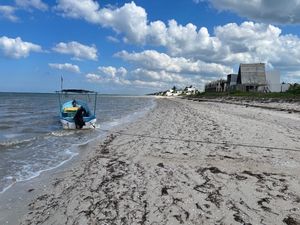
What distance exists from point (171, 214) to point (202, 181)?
1.96m

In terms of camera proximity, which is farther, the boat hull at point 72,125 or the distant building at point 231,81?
the distant building at point 231,81

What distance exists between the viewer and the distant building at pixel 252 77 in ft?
238

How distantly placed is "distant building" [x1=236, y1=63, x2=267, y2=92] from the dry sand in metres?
64.6

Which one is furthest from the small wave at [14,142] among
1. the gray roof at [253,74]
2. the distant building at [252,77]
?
the gray roof at [253,74]

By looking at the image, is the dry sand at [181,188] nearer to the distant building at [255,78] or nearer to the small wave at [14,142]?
the small wave at [14,142]

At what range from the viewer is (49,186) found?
805cm

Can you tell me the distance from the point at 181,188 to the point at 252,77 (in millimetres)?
71687

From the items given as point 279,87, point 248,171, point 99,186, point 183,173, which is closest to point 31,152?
point 99,186

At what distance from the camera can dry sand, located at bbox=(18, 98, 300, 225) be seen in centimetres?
545

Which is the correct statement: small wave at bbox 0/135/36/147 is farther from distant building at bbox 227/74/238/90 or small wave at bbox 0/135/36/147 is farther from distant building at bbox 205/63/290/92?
Answer: distant building at bbox 227/74/238/90

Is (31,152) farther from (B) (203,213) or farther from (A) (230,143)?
(B) (203,213)

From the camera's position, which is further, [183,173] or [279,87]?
[279,87]

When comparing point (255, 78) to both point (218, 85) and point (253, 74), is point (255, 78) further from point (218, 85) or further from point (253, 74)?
point (218, 85)

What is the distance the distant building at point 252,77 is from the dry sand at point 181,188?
6460cm
